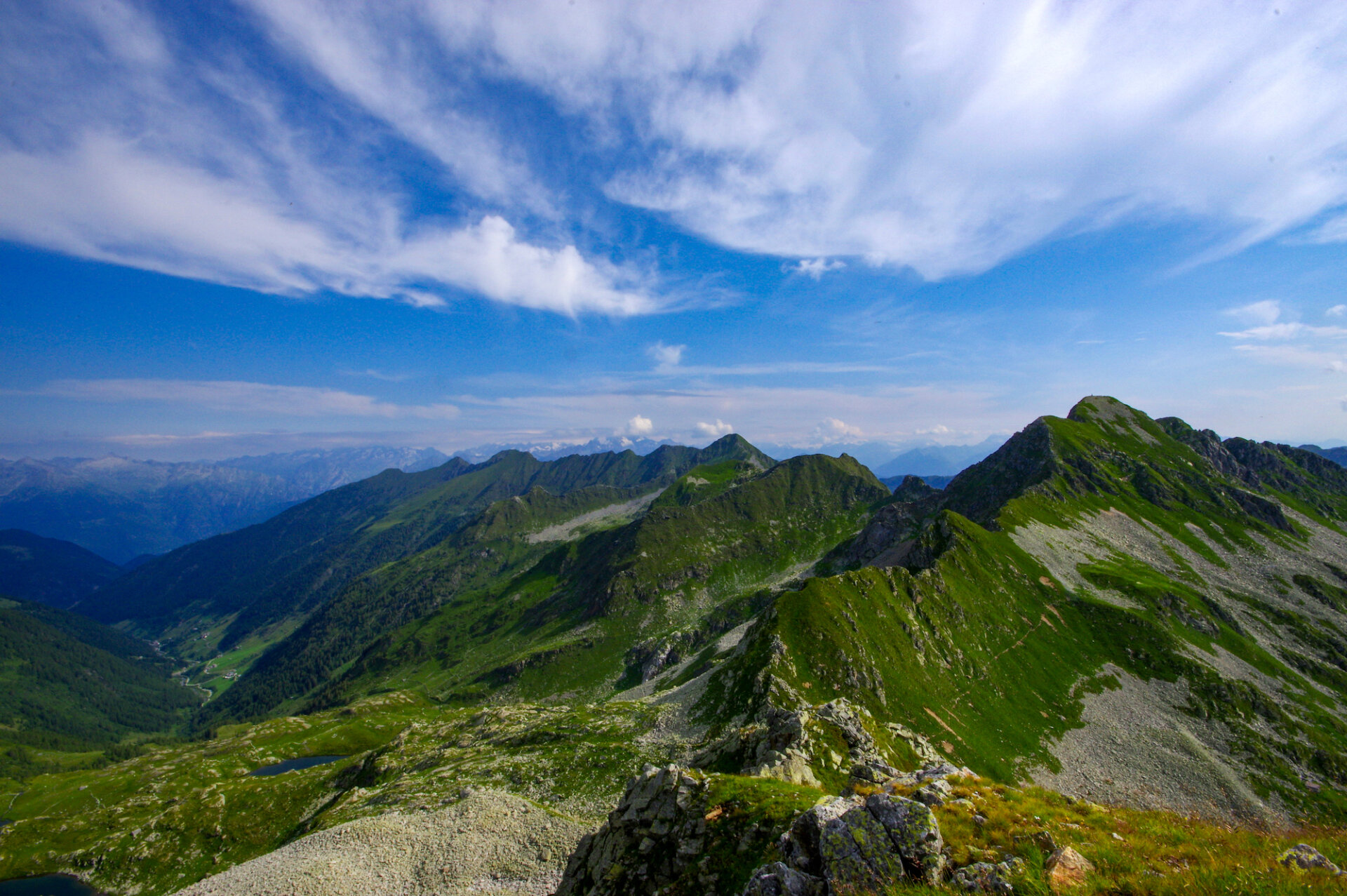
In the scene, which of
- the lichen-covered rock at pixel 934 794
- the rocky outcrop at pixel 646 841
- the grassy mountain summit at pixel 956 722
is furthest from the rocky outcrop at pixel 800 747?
the lichen-covered rock at pixel 934 794

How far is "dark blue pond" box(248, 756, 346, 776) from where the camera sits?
15362 cm

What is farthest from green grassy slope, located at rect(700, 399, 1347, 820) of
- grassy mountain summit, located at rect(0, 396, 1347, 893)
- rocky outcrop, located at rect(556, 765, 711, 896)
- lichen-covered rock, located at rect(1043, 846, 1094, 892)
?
lichen-covered rock, located at rect(1043, 846, 1094, 892)

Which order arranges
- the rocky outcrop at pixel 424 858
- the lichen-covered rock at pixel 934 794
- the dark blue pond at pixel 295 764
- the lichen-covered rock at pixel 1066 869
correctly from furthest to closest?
the dark blue pond at pixel 295 764
the rocky outcrop at pixel 424 858
the lichen-covered rock at pixel 934 794
the lichen-covered rock at pixel 1066 869

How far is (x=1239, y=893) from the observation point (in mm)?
10547

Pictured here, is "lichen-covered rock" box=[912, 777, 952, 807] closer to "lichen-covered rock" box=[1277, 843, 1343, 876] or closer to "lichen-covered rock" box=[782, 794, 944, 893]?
"lichen-covered rock" box=[782, 794, 944, 893]

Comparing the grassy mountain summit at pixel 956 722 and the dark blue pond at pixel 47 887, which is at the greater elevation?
the grassy mountain summit at pixel 956 722

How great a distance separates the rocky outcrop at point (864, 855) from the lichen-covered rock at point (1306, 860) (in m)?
8.33

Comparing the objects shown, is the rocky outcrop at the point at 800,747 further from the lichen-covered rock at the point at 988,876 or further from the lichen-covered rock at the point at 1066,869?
the lichen-covered rock at the point at 988,876

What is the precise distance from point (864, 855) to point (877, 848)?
507 millimetres

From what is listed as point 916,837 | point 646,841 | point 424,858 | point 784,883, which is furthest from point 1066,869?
point 424,858

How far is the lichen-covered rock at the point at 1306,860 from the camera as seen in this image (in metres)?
12.2

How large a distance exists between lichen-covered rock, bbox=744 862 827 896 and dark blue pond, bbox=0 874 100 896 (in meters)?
155

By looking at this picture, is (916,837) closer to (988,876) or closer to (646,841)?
(988,876)

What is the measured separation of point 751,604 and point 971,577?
9286 cm
